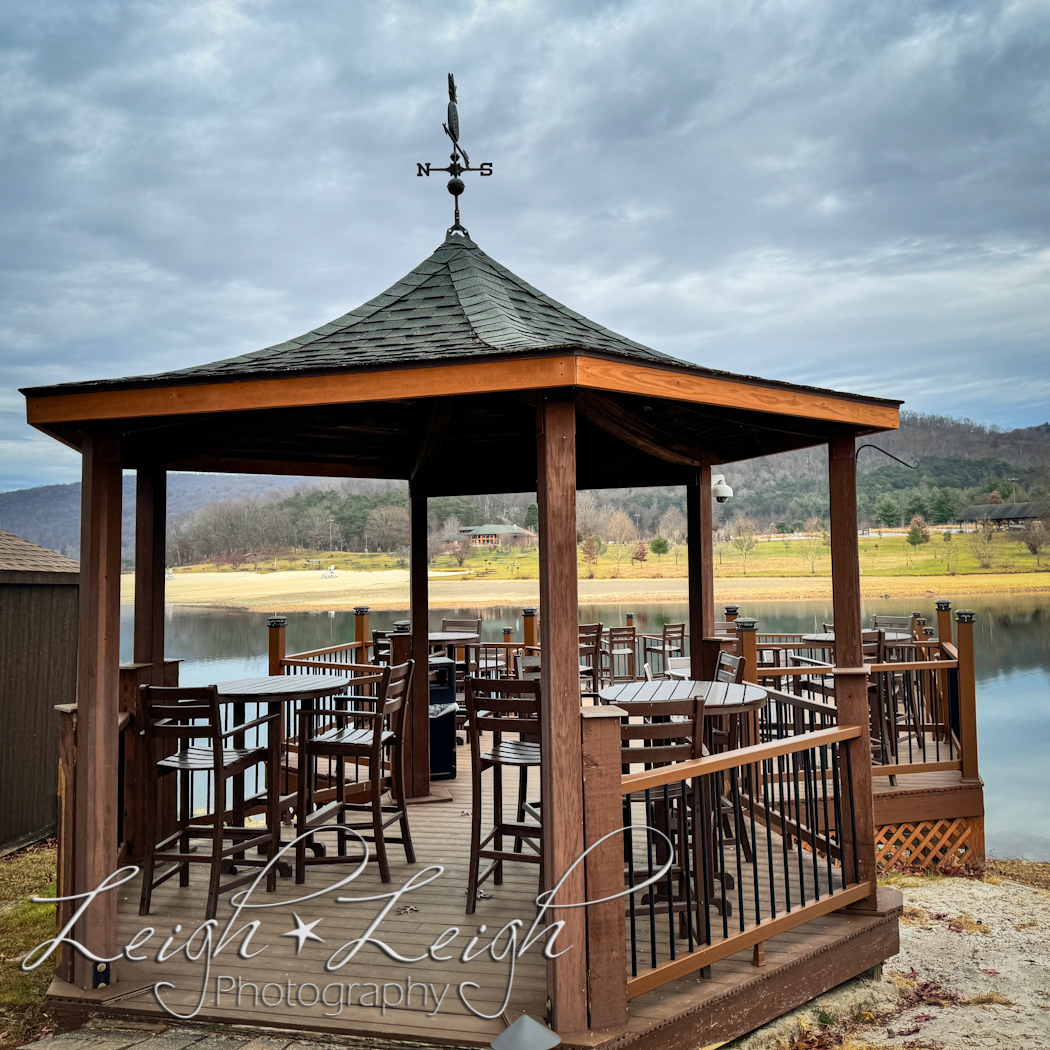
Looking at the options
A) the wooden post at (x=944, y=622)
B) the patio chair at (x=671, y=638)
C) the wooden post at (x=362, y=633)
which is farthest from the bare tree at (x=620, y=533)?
the wooden post at (x=362, y=633)

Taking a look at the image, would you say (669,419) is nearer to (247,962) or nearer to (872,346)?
(247,962)

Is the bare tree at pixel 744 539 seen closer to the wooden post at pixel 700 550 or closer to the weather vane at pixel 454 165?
the wooden post at pixel 700 550

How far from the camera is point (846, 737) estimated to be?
3.59 metres

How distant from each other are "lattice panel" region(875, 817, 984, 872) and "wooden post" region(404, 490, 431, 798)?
4.13 meters

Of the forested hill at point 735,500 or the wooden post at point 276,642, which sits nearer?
the wooden post at point 276,642

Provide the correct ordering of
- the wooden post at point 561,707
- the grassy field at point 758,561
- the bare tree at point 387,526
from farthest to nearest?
the grassy field at point 758,561 < the bare tree at point 387,526 < the wooden post at point 561,707

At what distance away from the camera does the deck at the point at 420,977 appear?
2.81 m

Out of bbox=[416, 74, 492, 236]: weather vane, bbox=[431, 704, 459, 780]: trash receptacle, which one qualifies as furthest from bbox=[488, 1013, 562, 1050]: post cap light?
bbox=[416, 74, 492, 236]: weather vane

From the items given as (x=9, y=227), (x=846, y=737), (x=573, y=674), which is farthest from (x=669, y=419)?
(x=9, y=227)

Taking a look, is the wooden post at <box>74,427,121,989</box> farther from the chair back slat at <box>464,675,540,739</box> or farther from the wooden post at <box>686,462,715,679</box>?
the wooden post at <box>686,462,715,679</box>

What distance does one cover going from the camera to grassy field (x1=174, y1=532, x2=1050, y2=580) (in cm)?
4650

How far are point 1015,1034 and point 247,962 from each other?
11.5 feet

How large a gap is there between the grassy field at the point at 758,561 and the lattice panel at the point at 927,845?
36.8 metres

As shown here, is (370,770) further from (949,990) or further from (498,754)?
(949,990)
